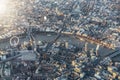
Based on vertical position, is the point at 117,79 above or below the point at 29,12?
below

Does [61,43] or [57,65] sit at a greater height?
[61,43]

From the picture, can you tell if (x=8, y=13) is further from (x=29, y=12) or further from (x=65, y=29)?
(x=65, y=29)

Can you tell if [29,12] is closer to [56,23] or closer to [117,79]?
[56,23]

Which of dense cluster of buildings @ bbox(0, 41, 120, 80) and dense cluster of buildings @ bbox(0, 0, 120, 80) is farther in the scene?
dense cluster of buildings @ bbox(0, 0, 120, 80)

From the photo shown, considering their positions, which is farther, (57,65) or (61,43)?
(61,43)

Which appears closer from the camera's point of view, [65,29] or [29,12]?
[65,29]

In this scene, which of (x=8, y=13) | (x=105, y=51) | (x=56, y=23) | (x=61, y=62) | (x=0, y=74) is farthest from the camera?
(x=8, y=13)

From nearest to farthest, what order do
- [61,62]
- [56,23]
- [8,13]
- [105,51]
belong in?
[61,62]
[105,51]
[56,23]
[8,13]

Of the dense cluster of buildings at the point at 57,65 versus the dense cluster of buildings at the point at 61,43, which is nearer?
the dense cluster of buildings at the point at 57,65

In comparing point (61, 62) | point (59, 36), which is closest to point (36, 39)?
point (59, 36)
